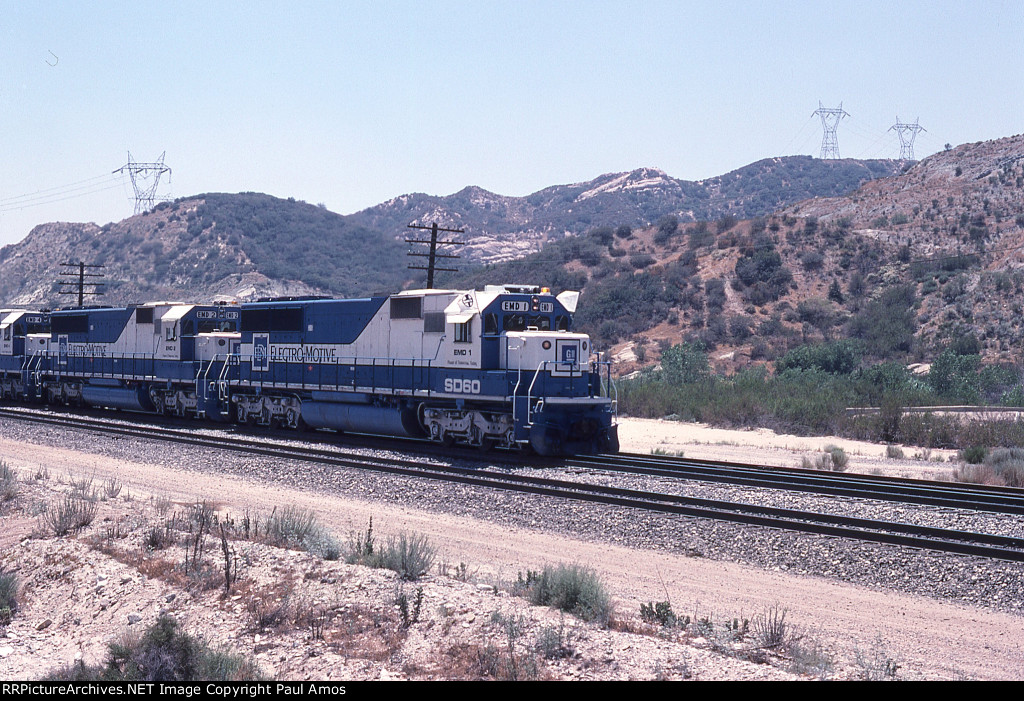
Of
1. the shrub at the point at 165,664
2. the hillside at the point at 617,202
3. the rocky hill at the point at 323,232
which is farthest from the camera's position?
the hillside at the point at 617,202

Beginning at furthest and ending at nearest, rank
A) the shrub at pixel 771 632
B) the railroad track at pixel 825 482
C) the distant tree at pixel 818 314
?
the distant tree at pixel 818 314 < the railroad track at pixel 825 482 < the shrub at pixel 771 632

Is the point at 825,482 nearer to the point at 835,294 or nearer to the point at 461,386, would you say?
the point at 461,386

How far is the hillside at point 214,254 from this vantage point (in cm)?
11256

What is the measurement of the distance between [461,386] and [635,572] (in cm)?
976

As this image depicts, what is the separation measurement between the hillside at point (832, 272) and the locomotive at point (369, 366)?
29254 millimetres

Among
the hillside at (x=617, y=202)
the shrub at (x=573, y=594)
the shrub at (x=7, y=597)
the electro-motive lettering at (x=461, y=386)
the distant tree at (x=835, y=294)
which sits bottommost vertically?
the shrub at (x=7, y=597)

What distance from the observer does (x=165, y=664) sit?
7469mm

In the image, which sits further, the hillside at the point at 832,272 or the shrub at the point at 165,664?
the hillside at the point at 832,272

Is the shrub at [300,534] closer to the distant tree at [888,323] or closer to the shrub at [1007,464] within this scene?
the shrub at [1007,464]

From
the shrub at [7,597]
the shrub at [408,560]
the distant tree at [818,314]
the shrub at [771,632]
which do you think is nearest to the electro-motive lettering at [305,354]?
the shrub at [7,597]

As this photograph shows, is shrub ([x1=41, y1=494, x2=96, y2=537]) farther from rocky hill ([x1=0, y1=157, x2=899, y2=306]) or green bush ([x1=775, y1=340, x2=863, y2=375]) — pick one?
rocky hill ([x1=0, y1=157, x2=899, y2=306])

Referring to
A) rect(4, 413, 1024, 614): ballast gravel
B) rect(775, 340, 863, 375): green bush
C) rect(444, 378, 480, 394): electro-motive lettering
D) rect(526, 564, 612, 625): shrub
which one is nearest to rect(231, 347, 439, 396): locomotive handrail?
rect(444, 378, 480, 394): electro-motive lettering

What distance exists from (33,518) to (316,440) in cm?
1011
